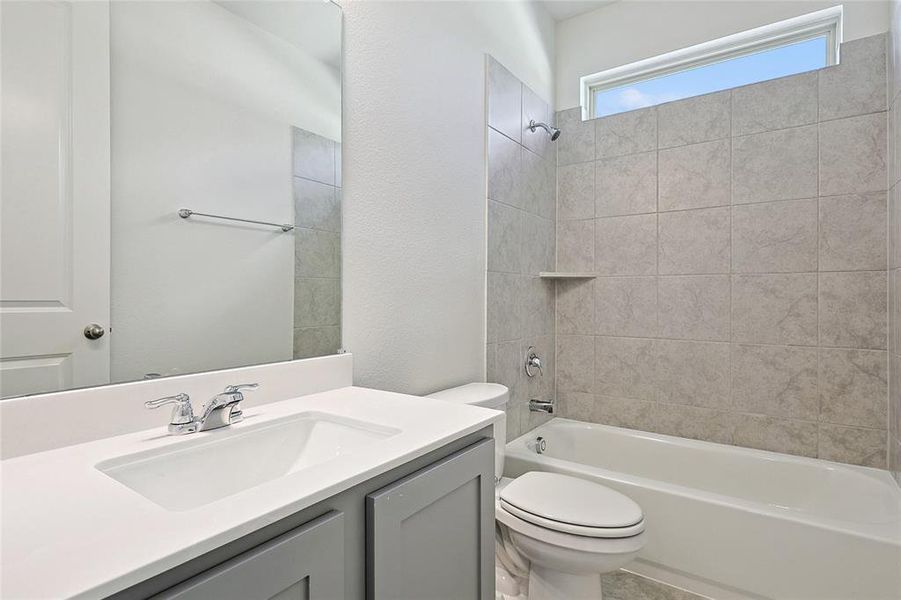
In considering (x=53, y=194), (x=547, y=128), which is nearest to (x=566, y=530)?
(x=53, y=194)

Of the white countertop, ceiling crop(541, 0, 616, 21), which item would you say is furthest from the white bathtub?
ceiling crop(541, 0, 616, 21)

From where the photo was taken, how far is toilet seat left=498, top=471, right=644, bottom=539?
1425 millimetres

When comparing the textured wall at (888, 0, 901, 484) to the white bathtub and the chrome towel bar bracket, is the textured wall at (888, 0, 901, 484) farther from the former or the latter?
the chrome towel bar bracket

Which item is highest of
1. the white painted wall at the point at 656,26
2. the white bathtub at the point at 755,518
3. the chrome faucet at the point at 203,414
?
the white painted wall at the point at 656,26

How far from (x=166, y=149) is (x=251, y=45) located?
1.33ft

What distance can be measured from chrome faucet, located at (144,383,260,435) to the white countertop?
0.03m

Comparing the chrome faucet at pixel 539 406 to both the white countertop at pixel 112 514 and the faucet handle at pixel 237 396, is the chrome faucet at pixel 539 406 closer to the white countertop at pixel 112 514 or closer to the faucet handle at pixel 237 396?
the white countertop at pixel 112 514

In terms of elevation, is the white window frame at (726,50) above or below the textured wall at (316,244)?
above

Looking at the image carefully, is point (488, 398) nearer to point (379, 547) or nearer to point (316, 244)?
point (316, 244)

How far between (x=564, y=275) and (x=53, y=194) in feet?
7.09

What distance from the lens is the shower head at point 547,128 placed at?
97.3 inches

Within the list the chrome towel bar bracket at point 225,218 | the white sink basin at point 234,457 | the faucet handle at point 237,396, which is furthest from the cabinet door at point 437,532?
the chrome towel bar bracket at point 225,218

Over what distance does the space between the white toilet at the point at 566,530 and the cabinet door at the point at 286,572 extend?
3.07ft

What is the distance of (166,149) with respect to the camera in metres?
1.03
